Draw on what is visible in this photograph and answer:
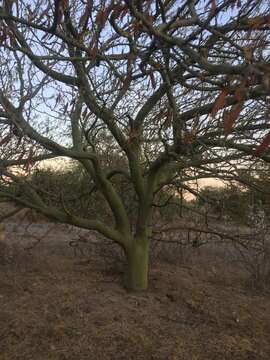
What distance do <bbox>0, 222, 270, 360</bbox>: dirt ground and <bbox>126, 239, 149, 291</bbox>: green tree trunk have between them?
155mm

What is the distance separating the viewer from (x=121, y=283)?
237 inches

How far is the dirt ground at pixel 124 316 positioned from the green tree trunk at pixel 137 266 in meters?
0.15

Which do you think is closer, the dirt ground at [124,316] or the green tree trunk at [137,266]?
the dirt ground at [124,316]

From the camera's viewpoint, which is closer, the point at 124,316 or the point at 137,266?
the point at 124,316

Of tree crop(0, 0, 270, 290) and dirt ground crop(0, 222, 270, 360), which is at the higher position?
tree crop(0, 0, 270, 290)

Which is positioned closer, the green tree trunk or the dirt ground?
the dirt ground

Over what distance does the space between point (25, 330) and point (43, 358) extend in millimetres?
570

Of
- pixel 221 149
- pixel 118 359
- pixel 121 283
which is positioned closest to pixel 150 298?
pixel 121 283

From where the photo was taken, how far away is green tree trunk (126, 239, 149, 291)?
18.7 feet

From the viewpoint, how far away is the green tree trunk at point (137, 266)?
5699 mm

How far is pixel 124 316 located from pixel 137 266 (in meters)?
0.95

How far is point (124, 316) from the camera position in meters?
4.84

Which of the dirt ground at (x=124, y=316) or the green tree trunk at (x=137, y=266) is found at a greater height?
the green tree trunk at (x=137, y=266)

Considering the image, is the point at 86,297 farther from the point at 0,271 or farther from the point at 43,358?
the point at 0,271
